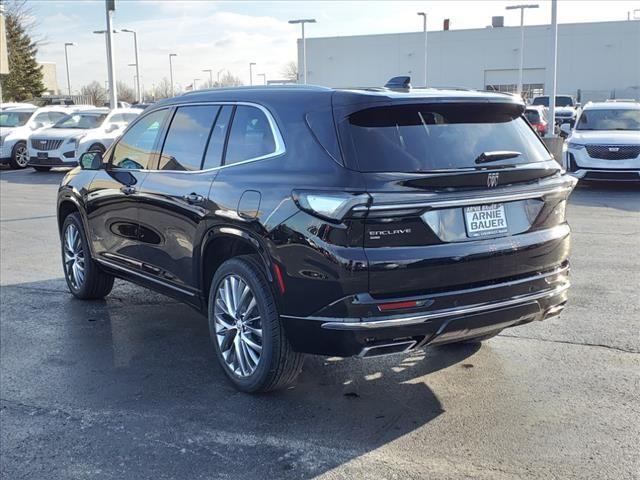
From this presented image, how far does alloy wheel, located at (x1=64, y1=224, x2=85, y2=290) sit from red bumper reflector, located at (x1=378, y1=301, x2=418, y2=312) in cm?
380

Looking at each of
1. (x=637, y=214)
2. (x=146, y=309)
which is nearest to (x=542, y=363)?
(x=146, y=309)

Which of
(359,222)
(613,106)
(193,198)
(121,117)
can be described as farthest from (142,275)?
(121,117)

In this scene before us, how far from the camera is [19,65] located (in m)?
57.0

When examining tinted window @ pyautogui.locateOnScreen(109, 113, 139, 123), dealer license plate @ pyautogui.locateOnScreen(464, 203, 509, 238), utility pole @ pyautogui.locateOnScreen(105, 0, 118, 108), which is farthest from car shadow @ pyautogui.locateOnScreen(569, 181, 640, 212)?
utility pole @ pyautogui.locateOnScreen(105, 0, 118, 108)

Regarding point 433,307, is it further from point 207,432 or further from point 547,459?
point 207,432

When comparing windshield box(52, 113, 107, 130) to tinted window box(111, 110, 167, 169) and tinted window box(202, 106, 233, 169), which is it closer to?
tinted window box(111, 110, 167, 169)

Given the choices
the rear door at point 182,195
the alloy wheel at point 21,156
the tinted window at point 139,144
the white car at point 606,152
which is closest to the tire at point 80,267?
the tinted window at point 139,144

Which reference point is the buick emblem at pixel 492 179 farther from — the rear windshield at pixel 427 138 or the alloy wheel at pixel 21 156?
the alloy wheel at pixel 21 156

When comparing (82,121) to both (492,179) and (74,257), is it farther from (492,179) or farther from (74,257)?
(492,179)

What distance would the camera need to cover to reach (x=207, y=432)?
392cm

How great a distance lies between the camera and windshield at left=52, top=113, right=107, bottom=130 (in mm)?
20844

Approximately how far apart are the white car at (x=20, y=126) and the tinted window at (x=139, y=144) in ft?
56.3

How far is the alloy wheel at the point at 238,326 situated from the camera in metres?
4.29

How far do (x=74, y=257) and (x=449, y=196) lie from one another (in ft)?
13.8
